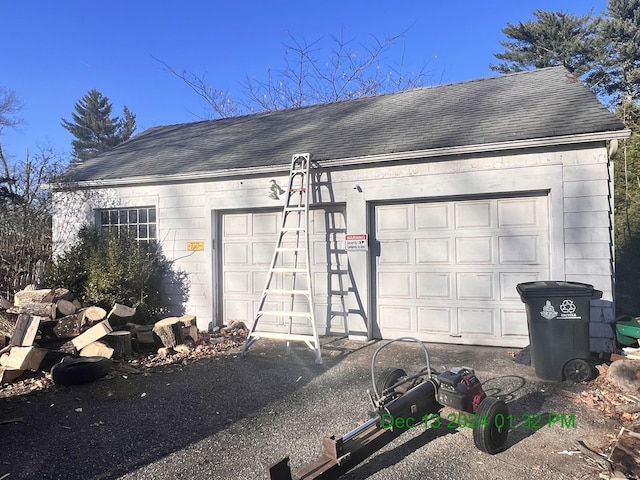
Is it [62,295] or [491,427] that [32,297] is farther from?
[491,427]

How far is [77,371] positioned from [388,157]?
15.8ft

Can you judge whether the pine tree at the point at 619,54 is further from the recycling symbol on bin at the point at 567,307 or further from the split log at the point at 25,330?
the split log at the point at 25,330

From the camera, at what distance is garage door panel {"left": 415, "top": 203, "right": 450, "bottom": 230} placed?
6.32 metres

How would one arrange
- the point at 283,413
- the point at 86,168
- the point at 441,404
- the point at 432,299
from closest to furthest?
the point at 441,404 < the point at 283,413 < the point at 432,299 < the point at 86,168

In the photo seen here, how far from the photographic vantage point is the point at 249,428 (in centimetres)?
370

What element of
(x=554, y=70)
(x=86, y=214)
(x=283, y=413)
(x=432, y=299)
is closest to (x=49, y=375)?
(x=283, y=413)

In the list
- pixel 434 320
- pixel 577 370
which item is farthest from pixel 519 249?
pixel 577 370

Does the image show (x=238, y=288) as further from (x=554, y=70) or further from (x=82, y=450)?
(x=554, y=70)

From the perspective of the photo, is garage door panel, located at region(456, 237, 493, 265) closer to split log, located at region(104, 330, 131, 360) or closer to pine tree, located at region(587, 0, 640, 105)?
split log, located at region(104, 330, 131, 360)

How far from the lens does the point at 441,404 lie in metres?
3.29

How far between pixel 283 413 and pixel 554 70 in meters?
7.93

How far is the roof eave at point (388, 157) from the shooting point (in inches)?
212

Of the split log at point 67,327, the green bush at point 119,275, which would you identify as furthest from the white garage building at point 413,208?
the split log at point 67,327

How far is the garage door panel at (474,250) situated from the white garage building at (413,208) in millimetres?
20
